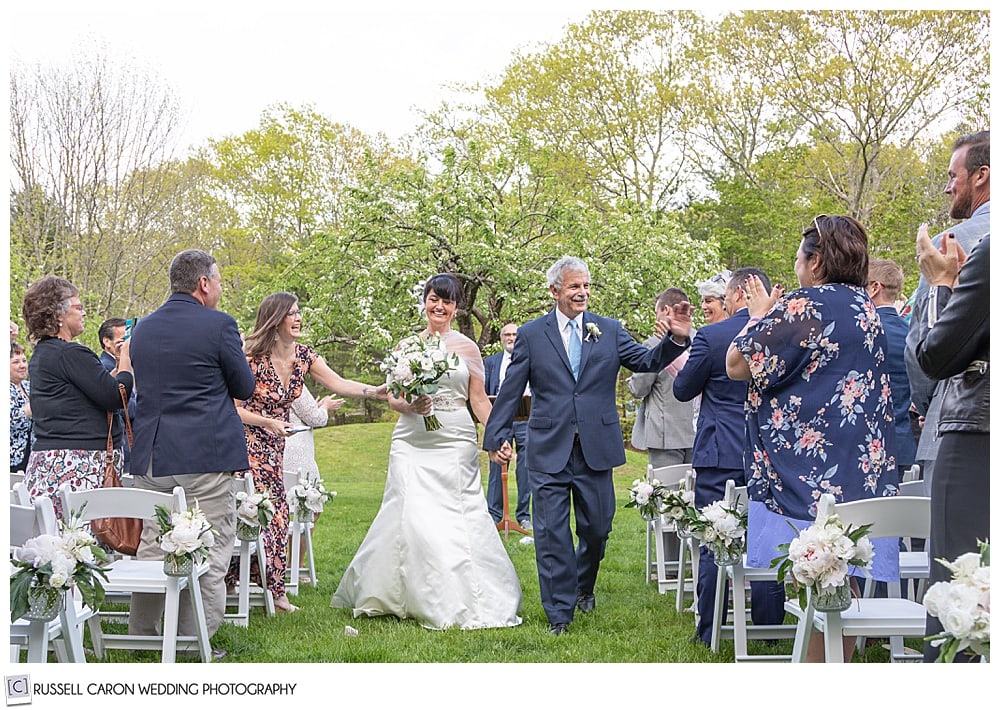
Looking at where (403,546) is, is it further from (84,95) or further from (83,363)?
(84,95)

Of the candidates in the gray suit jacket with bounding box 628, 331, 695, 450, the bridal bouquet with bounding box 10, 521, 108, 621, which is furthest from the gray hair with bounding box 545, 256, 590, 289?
the bridal bouquet with bounding box 10, 521, 108, 621

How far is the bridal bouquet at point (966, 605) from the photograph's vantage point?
2.63 m

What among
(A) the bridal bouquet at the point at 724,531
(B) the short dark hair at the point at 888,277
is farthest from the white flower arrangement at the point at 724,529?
(B) the short dark hair at the point at 888,277

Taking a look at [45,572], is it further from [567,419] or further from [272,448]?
[567,419]

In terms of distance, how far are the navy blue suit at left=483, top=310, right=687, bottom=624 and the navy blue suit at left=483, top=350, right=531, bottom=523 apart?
3561 millimetres

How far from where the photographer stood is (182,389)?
508 centimetres

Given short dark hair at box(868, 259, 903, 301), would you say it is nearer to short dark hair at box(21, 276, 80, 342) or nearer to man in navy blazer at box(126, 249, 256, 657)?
man in navy blazer at box(126, 249, 256, 657)

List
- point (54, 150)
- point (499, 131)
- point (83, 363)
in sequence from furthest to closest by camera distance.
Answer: point (499, 131) < point (54, 150) < point (83, 363)

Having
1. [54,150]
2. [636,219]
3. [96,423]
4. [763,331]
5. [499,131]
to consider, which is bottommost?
[96,423]

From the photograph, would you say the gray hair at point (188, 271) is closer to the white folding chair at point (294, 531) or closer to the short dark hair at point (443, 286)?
the short dark hair at point (443, 286)

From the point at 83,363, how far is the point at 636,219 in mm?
11296

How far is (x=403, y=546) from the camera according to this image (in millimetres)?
6137

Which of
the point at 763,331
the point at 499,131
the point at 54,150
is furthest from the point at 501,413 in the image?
the point at 499,131

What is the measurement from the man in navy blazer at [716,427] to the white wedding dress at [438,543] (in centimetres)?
127
